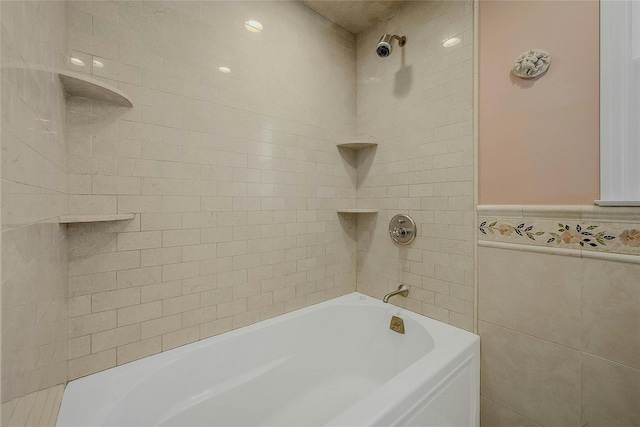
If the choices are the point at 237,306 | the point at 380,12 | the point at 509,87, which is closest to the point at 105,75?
the point at 237,306

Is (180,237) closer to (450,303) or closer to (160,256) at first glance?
(160,256)

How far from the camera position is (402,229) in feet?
5.75

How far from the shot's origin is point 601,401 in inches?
42.7

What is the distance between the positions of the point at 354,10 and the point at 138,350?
237 cm

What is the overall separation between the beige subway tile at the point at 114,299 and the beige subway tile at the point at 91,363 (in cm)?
19

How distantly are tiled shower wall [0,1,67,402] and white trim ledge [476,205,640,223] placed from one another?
66.3 inches

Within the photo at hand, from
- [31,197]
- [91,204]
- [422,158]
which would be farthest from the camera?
[422,158]

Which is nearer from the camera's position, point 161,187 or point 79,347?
point 79,347

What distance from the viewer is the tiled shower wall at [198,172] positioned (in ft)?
3.70

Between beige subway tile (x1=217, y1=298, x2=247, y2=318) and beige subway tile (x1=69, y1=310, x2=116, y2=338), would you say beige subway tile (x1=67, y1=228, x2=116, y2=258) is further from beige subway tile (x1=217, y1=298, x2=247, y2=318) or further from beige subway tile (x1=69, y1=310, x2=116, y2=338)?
beige subway tile (x1=217, y1=298, x2=247, y2=318)

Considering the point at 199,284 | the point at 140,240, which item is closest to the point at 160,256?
the point at 140,240

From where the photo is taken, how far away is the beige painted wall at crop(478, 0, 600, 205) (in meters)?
1.09

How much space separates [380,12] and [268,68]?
91 centimetres

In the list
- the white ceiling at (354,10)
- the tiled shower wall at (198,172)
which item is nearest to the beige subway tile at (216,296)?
the tiled shower wall at (198,172)
